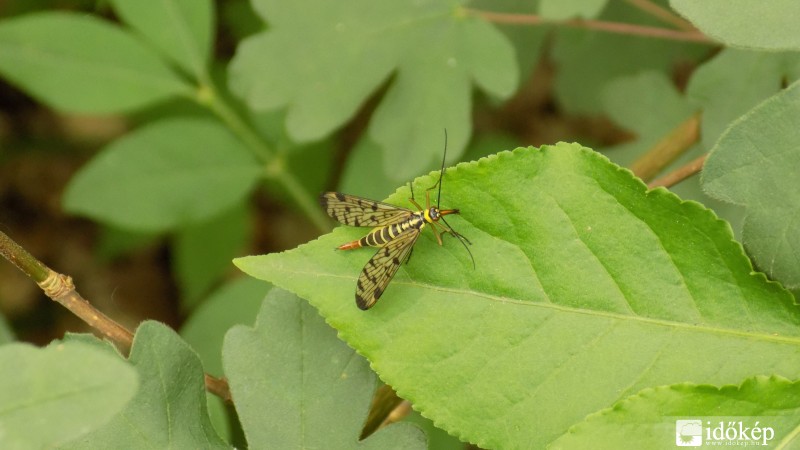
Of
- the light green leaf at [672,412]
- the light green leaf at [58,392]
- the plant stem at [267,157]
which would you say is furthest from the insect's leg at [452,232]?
the plant stem at [267,157]

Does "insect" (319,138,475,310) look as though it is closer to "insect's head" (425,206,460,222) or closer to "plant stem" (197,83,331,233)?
"insect's head" (425,206,460,222)

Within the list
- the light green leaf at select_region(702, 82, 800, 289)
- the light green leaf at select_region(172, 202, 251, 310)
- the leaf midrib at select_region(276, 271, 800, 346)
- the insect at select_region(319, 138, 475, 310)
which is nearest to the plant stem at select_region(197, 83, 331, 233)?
the light green leaf at select_region(172, 202, 251, 310)

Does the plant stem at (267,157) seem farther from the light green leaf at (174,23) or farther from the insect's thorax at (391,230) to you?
the insect's thorax at (391,230)

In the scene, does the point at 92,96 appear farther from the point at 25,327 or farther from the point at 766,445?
the point at 766,445

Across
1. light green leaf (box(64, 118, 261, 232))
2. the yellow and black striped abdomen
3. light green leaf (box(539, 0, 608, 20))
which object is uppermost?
light green leaf (box(539, 0, 608, 20))

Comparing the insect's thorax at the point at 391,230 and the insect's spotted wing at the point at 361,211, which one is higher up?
the insect's thorax at the point at 391,230

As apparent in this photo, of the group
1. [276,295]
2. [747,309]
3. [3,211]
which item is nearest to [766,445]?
[747,309]
